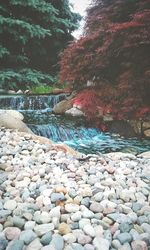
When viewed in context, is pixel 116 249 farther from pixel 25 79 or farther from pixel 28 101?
pixel 25 79

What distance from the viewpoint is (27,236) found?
1.50 metres

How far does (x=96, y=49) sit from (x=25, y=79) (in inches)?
171

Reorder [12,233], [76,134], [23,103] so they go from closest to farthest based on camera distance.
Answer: [12,233] → [76,134] → [23,103]

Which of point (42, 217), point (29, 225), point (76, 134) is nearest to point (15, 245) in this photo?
point (29, 225)

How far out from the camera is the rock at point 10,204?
1.82 meters

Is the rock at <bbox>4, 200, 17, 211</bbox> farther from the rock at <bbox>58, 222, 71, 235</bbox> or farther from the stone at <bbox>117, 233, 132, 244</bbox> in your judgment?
the stone at <bbox>117, 233, 132, 244</bbox>

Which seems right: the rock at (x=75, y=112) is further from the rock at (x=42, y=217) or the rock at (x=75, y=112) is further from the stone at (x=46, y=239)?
the stone at (x=46, y=239)

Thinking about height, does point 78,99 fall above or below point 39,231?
above

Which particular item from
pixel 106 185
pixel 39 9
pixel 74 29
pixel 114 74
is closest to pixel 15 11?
pixel 39 9

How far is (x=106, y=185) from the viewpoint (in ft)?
7.27

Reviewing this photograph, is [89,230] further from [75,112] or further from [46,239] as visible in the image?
[75,112]

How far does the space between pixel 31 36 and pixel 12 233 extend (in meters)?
8.57

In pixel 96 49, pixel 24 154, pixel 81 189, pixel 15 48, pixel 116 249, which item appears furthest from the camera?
pixel 15 48

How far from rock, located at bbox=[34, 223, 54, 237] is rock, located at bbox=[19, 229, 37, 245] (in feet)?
0.13
